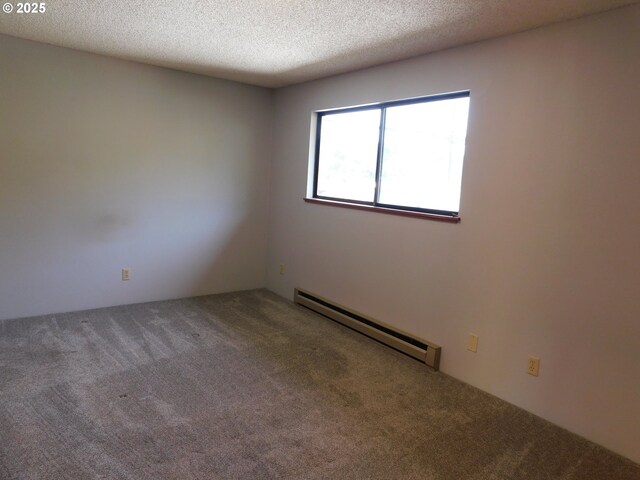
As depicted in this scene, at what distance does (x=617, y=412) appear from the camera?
7.32 ft

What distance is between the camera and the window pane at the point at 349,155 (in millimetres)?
3801

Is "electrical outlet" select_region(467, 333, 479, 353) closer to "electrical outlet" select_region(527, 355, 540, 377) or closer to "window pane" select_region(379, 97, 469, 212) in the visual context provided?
"electrical outlet" select_region(527, 355, 540, 377)

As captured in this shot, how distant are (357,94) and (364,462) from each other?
2884 mm

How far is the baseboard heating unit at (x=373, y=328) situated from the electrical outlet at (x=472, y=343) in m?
0.23

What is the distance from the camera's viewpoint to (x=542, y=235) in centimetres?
250

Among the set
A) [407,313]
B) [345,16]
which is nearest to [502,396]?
[407,313]

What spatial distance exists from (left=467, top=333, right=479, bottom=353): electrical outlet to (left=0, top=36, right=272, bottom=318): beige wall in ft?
9.04

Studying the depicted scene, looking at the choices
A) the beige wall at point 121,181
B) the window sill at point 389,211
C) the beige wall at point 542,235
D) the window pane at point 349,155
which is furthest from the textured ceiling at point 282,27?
the window sill at point 389,211

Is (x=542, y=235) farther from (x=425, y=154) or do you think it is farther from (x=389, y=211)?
(x=389, y=211)

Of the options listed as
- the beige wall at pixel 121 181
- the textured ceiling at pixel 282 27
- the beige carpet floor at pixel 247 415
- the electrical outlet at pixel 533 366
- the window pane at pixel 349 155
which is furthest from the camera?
the window pane at pixel 349 155

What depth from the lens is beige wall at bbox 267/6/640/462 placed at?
7.18 feet

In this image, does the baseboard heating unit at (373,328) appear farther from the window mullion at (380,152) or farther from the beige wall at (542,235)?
the window mullion at (380,152)

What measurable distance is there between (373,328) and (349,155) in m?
1.62

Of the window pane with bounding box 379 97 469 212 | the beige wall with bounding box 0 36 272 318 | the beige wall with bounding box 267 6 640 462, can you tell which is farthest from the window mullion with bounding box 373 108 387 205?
the beige wall with bounding box 0 36 272 318
